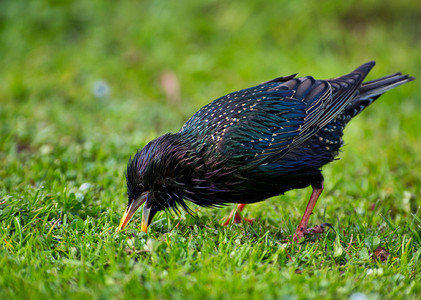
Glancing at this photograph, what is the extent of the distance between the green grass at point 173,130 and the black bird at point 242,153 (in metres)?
0.26

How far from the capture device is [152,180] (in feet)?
12.3

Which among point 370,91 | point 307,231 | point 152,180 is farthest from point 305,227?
point 370,91

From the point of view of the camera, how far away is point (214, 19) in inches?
355

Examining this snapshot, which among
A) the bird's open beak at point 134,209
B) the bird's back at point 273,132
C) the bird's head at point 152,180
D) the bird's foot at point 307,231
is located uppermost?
the bird's back at point 273,132

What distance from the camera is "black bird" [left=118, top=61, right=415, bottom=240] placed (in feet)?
12.3

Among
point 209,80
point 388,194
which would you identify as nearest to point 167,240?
point 388,194

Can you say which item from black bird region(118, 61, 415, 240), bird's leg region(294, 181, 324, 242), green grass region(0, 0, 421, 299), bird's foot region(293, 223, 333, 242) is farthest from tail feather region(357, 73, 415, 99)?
bird's foot region(293, 223, 333, 242)

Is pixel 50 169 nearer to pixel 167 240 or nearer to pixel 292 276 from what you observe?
pixel 167 240

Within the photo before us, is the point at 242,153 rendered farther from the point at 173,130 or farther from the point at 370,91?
the point at 173,130

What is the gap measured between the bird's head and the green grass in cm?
16

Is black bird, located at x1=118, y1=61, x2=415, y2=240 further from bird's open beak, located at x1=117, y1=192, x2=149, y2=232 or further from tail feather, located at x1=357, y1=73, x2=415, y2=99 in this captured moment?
tail feather, located at x1=357, y1=73, x2=415, y2=99

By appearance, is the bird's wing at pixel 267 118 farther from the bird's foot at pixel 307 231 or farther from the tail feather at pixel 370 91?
the bird's foot at pixel 307 231

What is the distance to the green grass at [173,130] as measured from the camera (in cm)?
307

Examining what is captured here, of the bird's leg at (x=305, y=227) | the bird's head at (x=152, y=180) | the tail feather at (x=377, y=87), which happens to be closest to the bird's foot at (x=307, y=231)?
the bird's leg at (x=305, y=227)
